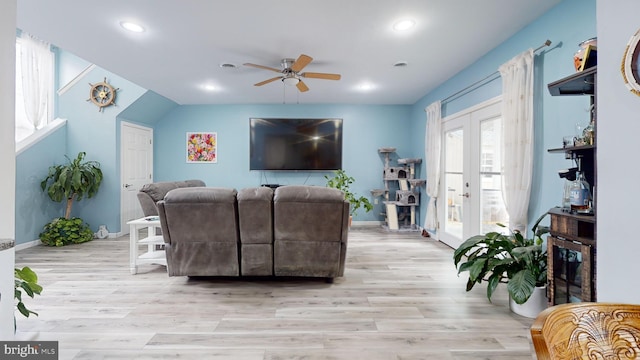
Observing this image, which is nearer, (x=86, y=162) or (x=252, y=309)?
(x=252, y=309)

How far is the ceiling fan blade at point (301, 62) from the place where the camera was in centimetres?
305

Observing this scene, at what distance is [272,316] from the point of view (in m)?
2.26

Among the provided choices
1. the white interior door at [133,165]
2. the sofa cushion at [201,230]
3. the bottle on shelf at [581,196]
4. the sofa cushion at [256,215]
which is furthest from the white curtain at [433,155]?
the white interior door at [133,165]

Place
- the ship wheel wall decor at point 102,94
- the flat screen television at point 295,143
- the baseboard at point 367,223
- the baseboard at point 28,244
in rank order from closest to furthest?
the baseboard at point 28,244 → the ship wheel wall decor at point 102,94 → the flat screen television at point 295,143 → the baseboard at point 367,223

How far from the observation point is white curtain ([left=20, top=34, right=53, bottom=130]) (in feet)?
14.5

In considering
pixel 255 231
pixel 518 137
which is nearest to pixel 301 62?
pixel 255 231

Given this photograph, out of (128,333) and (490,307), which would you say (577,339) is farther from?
(128,333)

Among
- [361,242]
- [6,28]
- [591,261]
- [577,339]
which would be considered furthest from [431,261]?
[6,28]

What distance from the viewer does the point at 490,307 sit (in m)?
2.42

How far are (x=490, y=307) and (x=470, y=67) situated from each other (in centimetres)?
292

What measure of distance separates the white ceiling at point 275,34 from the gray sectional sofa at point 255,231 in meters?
1.58

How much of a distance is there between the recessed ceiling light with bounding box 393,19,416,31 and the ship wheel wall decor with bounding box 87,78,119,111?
15.7 ft

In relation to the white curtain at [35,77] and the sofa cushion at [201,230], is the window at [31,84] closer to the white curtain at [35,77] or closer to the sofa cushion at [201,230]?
the white curtain at [35,77]

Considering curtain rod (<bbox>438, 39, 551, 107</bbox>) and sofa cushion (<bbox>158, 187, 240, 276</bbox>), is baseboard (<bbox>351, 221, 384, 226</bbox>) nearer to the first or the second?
curtain rod (<bbox>438, 39, 551, 107</bbox>)
